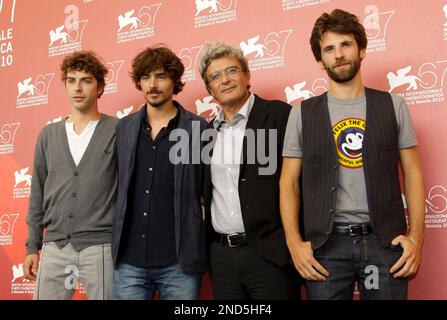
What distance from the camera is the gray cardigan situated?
2598mm

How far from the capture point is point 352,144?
85.3 inches

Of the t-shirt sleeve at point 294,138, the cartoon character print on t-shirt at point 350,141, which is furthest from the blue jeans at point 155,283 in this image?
the cartoon character print on t-shirt at point 350,141

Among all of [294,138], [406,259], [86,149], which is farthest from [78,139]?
[406,259]

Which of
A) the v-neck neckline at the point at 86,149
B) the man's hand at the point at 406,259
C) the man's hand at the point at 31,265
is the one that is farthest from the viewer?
the man's hand at the point at 31,265

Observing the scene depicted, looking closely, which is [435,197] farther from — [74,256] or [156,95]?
[74,256]

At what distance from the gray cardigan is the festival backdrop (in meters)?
0.75

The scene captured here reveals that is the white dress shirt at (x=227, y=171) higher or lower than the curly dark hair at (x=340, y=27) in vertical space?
lower

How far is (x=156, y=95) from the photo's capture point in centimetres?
263

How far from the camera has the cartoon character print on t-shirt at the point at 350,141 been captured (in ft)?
7.08

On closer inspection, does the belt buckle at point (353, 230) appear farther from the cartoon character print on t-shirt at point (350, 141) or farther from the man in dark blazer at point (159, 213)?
the man in dark blazer at point (159, 213)

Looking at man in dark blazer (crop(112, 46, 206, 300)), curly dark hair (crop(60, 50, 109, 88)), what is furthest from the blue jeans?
curly dark hair (crop(60, 50, 109, 88))

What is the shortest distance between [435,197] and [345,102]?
799 millimetres

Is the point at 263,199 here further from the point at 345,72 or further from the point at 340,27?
the point at 340,27

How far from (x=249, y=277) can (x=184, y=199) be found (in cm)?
51
